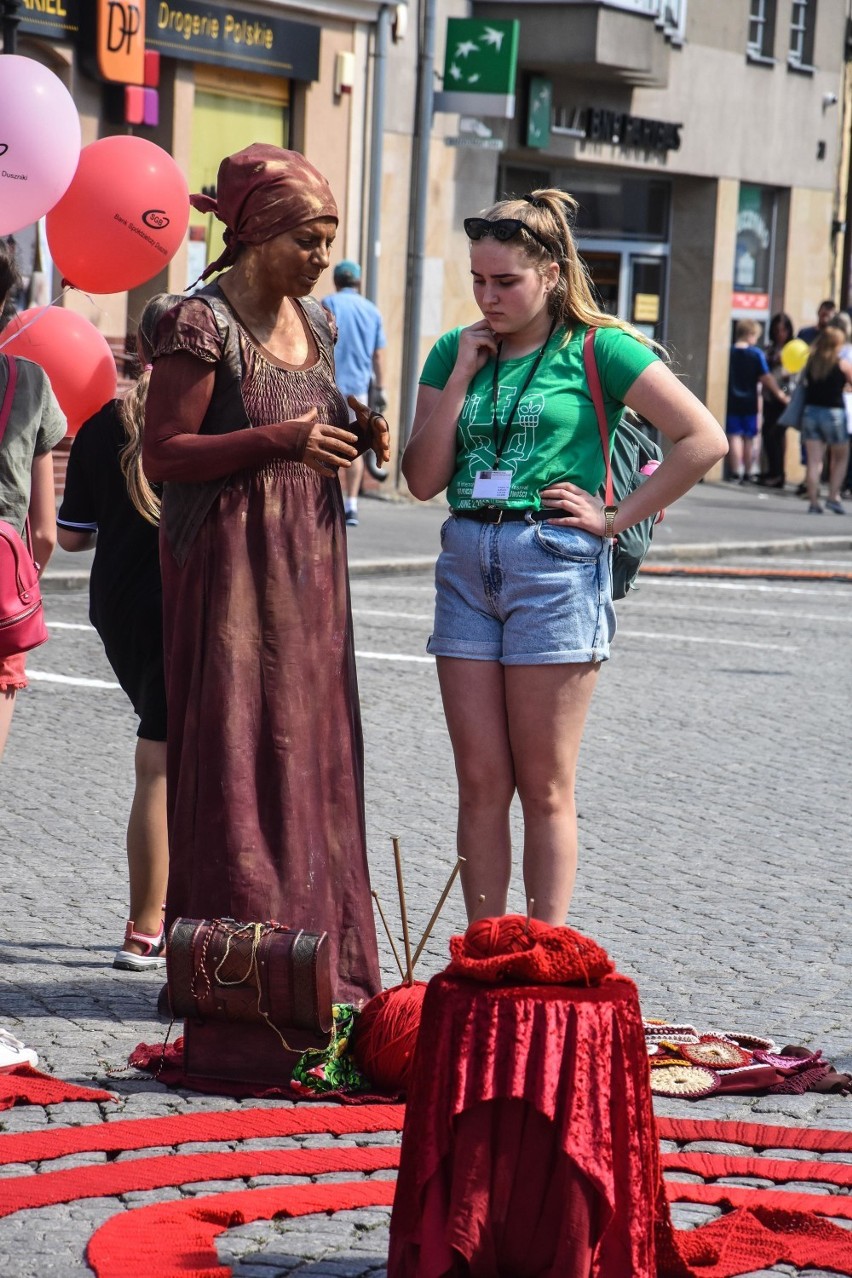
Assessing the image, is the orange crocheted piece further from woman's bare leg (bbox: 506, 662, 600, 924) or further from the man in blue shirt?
the man in blue shirt

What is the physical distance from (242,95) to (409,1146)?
62.4 ft

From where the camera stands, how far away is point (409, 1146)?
3.45 meters

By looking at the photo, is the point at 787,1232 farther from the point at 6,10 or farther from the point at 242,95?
the point at 242,95

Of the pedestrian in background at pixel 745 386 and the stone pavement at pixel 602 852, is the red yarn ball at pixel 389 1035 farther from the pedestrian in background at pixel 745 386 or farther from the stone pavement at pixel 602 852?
the pedestrian in background at pixel 745 386

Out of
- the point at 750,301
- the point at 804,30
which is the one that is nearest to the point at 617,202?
the point at 750,301

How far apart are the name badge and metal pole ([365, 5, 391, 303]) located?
17.7 m

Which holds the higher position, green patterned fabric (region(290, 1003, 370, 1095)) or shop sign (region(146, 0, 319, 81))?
shop sign (region(146, 0, 319, 81))

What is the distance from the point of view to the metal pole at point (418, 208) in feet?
74.4

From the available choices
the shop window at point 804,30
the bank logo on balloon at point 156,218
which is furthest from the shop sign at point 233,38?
the bank logo on balloon at point 156,218

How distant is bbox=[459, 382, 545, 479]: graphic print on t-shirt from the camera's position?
4859mm

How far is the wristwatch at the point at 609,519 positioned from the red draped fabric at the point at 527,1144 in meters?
1.71

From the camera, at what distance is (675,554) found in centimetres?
1842

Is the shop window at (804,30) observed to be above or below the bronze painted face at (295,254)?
above

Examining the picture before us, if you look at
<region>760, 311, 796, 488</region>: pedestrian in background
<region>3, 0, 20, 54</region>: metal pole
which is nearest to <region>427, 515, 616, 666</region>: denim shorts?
<region>3, 0, 20, 54</region>: metal pole
